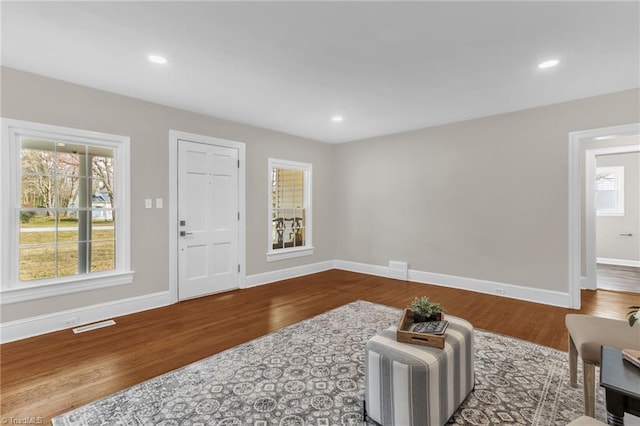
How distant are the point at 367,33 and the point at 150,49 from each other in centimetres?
186

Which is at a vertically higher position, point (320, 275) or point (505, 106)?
point (505, 106)

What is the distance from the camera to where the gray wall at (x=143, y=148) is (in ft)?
10.1

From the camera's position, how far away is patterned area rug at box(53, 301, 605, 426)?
185cm

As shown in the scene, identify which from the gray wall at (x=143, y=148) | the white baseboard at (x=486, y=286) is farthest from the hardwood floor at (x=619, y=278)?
the gray wall at (x=143, y=148)

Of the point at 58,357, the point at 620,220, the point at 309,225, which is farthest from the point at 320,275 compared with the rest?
the point at 620,220

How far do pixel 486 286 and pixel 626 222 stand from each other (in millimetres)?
4564

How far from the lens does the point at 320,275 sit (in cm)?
589

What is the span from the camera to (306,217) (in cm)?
614

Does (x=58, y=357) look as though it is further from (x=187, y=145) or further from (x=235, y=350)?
(x=187, y=145)

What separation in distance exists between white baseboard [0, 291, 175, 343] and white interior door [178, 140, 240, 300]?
15.9 inches

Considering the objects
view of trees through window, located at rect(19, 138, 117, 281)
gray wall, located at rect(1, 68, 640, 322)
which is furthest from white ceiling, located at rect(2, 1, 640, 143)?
view of trees through window, located at rect(19, 138, 117, 281)

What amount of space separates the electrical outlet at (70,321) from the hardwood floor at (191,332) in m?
0.14

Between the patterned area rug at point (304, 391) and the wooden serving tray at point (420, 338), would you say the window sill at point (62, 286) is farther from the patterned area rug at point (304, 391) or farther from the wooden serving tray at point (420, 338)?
the wooden serving tray at point (420, 338)

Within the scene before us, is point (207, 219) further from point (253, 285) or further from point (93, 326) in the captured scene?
point (93, 326)
